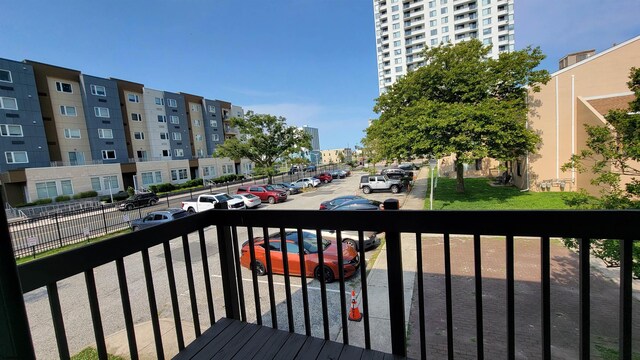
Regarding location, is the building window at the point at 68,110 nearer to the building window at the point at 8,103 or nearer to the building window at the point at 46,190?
the building window at the point at 8,103

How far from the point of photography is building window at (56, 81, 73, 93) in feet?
87.1

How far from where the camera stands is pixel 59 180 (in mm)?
24219

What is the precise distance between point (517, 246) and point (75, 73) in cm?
3728

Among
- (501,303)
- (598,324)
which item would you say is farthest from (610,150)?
(501,303)

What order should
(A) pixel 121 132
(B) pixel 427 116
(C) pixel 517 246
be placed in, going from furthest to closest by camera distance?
(A) pixel 121 132 < (B) pixel 427 116 < (C) pixel 517 246

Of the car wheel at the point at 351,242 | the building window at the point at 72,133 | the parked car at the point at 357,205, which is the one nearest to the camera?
the car wheel at the point at 351,242

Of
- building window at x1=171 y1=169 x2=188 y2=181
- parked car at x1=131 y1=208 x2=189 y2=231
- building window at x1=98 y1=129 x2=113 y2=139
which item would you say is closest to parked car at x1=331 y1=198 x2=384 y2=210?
parked car at x1=131 y1=208 x2=189 y2=231

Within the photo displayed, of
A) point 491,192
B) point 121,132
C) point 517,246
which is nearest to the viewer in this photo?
point 517,246

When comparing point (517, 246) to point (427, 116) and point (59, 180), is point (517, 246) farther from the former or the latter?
point (59, 180)

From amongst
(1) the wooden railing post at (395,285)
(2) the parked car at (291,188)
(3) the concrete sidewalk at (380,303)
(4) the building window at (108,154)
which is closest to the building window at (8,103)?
(4) the building window at (108,154)

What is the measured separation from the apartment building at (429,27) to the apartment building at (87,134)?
34.4 m

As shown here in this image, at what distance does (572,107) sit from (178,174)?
36845mm

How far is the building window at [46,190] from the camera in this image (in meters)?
23.0

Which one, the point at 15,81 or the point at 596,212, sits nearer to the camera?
the point at 596,212
